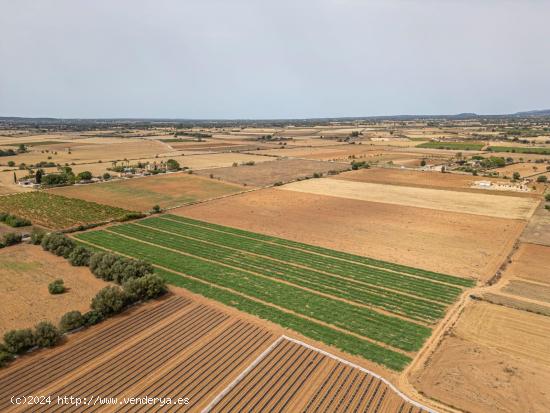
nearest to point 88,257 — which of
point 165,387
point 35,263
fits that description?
point 35,263

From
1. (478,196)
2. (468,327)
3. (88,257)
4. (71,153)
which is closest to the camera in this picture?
(468,327)

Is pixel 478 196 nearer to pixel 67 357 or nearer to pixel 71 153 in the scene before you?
pixel 67 357

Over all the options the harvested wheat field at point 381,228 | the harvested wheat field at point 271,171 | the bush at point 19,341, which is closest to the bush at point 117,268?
the bush at point 19,341

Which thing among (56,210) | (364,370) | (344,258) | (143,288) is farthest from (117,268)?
(56,210)

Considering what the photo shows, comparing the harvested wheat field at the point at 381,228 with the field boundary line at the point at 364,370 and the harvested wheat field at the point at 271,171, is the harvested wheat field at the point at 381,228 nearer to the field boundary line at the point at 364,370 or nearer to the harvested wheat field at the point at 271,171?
the field boundary line at the point at 364,370

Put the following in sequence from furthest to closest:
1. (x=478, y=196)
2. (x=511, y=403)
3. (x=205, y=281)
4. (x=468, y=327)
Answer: (x=478, y=196) → (x=205, y=281) → (x=468, y=327) → (x=511, y=403)

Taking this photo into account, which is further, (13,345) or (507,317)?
(507,317)

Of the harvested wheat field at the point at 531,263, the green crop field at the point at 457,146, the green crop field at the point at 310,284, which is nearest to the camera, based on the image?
the green crop field at the point at 310,284

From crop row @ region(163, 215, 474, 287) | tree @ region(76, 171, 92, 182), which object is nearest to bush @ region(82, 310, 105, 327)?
crop row @ region(163, 215, 474, 287)
